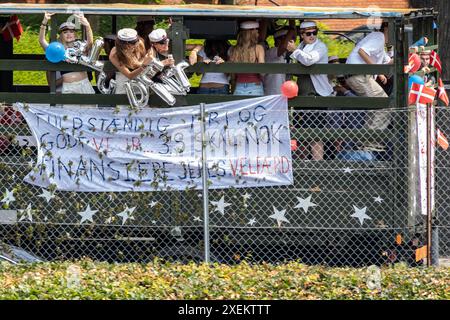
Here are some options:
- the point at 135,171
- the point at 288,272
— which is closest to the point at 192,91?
the point at 135,171

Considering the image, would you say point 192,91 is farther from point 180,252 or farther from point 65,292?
point 65,292

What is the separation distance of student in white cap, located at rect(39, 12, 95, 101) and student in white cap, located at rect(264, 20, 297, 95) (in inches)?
72.3

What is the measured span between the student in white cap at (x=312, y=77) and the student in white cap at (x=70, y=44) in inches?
81.9

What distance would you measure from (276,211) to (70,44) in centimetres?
267

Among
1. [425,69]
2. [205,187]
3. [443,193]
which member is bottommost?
[443,193]

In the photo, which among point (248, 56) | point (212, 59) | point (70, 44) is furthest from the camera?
point (212, 59)

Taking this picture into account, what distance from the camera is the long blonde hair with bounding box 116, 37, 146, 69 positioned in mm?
10930

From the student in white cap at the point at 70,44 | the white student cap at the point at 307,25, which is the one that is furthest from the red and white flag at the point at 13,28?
the white student cap at the point at 307,25

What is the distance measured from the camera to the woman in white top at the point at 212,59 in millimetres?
11195

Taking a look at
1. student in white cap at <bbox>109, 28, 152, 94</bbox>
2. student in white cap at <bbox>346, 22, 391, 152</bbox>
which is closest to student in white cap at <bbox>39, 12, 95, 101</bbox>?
student in white cap at <bbox>109, 28, 152, 94</bbox>

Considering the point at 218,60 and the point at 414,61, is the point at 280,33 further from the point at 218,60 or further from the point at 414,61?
the point at 414,61

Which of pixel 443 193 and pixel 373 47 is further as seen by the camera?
pixel 443 193

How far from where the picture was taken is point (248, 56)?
11.2 metres

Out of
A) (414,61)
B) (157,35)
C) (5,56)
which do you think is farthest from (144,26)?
(414,61)
